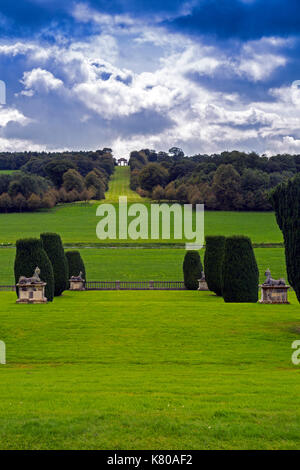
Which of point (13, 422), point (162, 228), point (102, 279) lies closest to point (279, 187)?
point (13, 422)

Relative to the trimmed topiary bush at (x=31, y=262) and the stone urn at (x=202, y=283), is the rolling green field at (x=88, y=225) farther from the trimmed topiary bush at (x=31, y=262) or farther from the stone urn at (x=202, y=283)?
the trimmed topiary bush at (x=31, y=262)

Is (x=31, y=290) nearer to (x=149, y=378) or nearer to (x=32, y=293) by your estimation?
(x=32, y=293)

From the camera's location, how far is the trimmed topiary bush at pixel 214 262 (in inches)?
1276

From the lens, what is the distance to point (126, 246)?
6731 centimetres

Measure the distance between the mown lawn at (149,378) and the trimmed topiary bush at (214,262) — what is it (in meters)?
10.5

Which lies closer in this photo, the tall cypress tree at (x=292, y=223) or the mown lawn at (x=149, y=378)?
the mown lawn at (x=149, y=378)

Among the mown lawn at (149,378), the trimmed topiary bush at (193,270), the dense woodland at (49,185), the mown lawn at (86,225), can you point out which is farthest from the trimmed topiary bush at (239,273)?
the dense woodland at (49,185)

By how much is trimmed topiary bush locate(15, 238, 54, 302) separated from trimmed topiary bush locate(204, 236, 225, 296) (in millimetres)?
11206

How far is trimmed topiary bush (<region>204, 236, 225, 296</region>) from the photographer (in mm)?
32406

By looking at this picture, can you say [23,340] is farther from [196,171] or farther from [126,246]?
[196,171]

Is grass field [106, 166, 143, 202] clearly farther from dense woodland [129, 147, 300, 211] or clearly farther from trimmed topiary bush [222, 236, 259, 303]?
trimmed topiary bush [222, 236, 259, 303]

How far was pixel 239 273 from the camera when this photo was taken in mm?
26562

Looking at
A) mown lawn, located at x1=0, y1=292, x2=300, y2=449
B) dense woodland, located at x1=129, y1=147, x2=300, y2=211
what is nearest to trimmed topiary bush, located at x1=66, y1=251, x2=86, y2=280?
mown lawn, located at x1=0, y1=292, x2=300, y2=449

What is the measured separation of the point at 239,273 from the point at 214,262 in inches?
248
